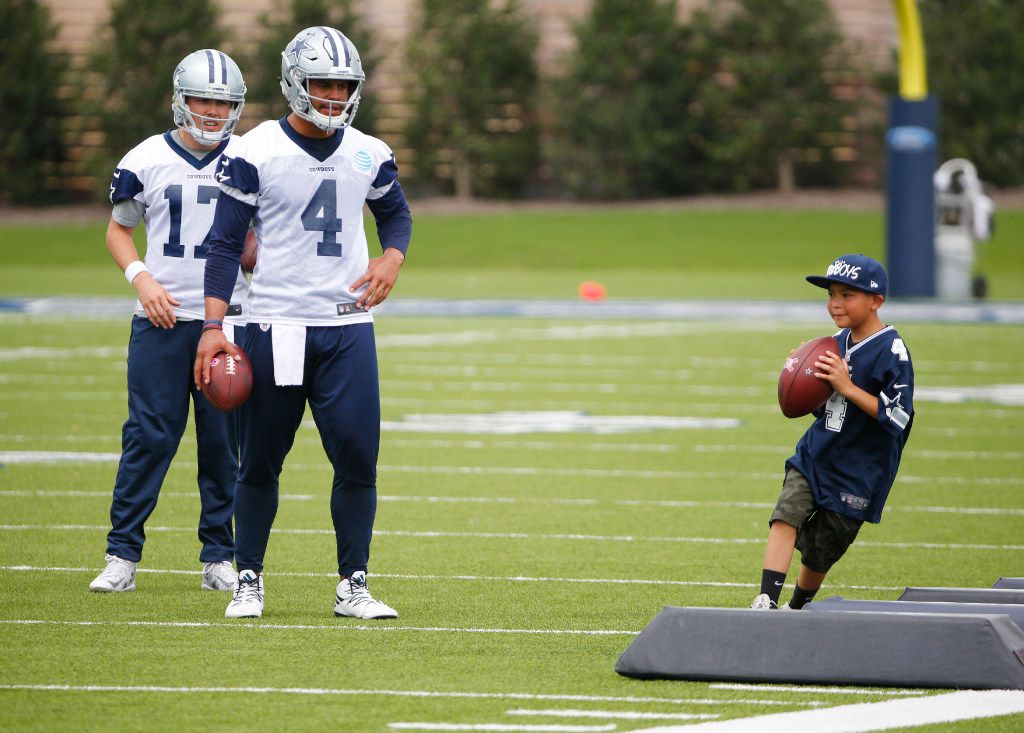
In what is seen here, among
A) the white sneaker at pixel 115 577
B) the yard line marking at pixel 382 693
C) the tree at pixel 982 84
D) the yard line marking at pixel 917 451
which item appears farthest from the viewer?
the tree at pixel 982 84

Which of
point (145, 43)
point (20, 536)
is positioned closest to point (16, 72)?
point (145, 43)

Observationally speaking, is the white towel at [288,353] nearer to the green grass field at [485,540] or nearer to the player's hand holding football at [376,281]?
the player's hand holding football at [376,281]

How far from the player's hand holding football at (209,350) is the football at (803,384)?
1.85 m

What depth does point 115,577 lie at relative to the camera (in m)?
6.52

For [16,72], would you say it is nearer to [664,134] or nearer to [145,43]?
[145,43]

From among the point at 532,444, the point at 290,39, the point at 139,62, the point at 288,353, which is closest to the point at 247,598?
the point at 288,353

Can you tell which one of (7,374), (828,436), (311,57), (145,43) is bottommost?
(7,374)

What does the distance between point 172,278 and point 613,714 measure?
2.83 meters

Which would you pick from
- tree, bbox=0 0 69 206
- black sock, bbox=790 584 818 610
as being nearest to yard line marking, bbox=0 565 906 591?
black sock, bbox=790 584 818 610

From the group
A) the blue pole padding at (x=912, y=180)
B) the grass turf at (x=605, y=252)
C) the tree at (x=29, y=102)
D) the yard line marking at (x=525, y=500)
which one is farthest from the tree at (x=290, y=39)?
the yard line marking at (x=525, y=500)

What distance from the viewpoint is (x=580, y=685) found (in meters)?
5.10

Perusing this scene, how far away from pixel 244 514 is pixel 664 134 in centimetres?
3468

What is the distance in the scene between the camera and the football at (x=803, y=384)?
571cm

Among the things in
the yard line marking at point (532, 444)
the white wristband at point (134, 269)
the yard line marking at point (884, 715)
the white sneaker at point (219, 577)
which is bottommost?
the yard line marking at point (532, 444)
